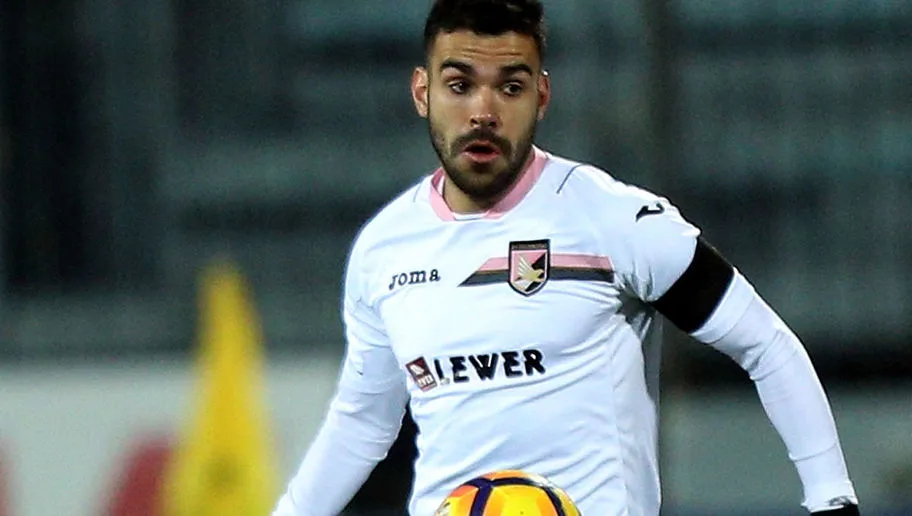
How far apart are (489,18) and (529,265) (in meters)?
0.38

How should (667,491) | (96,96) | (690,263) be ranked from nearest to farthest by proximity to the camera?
(690,263) < (667,491) < (96,96)

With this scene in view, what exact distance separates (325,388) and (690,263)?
333 cm

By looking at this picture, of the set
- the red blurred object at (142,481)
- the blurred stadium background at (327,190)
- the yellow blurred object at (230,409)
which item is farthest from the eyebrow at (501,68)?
the red blurred object at (142,481)

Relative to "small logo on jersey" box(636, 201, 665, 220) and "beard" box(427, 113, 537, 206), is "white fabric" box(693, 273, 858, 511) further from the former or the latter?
"beard" box(427, 113, 537, 206)

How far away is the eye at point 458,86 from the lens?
3205 millimetres

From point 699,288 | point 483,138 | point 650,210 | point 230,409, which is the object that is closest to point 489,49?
point 483,138

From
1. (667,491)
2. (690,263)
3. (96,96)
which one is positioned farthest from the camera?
(96,96)

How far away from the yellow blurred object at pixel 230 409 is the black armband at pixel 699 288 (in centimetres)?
339

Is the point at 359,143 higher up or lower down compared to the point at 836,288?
higher up

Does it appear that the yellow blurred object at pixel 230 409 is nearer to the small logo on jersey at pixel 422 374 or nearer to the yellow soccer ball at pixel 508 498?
the small logo on jersey at pixel 422 374

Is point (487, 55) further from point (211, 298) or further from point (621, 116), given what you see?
point (211, 298)

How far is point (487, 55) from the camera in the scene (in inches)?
125

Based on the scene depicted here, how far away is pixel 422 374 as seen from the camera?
→ 3.28 meters

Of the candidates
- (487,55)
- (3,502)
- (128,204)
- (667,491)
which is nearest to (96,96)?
(128,204)
